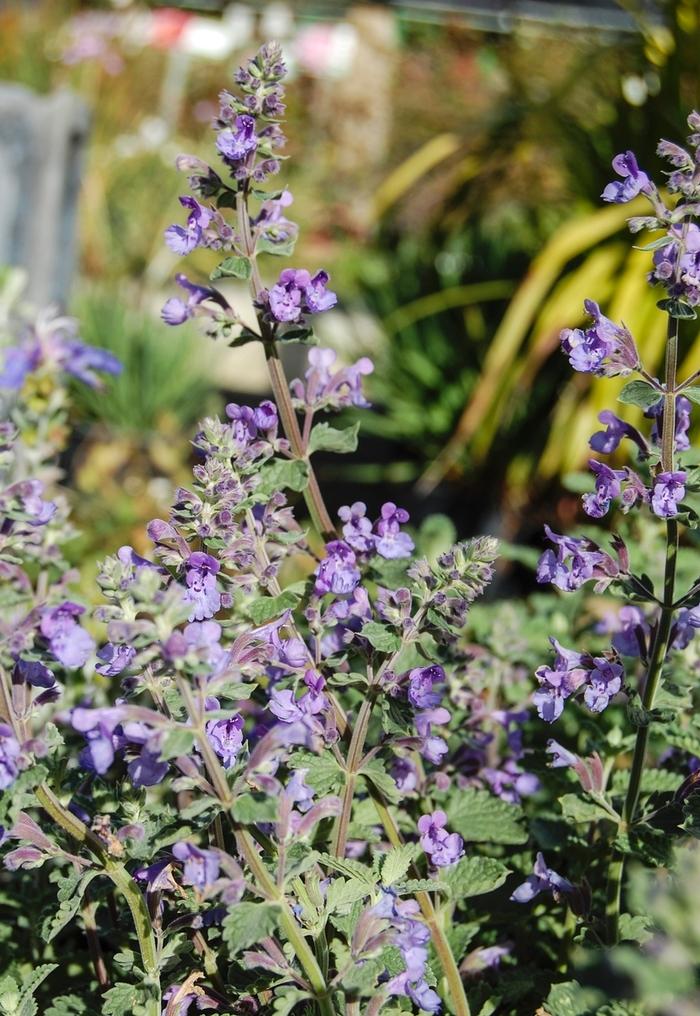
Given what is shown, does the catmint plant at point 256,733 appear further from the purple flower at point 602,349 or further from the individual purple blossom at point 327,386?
the purple flower at point 602,349

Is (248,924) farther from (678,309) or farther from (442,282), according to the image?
(442,282)

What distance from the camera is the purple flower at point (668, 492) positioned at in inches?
33.7

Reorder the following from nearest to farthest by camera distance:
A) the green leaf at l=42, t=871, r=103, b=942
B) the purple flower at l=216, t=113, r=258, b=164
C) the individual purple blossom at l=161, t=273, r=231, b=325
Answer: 1. the green leaf at l=42, t=871, r=103, b=942
2. the purple flower at l=216, t=113, r=258, b=164
3. the individual purple blossom at l=161, t=273, r=231, b=325

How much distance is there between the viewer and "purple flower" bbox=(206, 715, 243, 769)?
2.72 feet

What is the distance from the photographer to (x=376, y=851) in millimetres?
963

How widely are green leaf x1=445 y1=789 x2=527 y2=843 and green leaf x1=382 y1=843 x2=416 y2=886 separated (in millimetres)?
163

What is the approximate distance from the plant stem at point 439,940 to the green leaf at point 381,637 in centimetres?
15

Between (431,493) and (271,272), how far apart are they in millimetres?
3409

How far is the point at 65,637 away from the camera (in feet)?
2.54

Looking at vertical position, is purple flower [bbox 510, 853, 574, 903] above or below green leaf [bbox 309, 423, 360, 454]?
below

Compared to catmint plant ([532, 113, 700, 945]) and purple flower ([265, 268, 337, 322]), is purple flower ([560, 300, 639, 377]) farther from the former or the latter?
purple flower ([265, 268, 337, 322])

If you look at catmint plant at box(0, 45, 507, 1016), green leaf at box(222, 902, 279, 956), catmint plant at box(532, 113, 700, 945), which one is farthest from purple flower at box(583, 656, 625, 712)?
green leaf at box(222, 902, 279, 956)

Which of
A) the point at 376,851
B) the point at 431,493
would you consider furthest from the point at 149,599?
the point at 431,493

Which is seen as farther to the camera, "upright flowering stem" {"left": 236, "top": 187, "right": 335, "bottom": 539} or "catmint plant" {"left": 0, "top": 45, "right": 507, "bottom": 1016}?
"upright flowering stem" {"left": 236, "top": 187, "right": 335, "bottom": 539}
